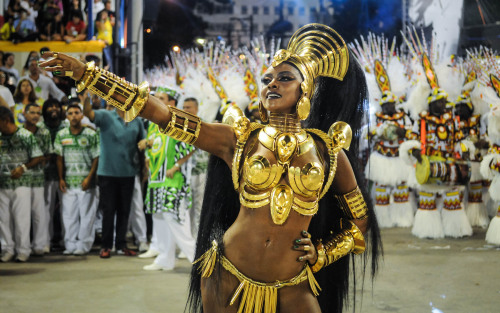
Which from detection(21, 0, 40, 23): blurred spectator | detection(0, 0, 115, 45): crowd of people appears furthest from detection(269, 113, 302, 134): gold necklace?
detection(21, 0, 40, 23): blurred spectator

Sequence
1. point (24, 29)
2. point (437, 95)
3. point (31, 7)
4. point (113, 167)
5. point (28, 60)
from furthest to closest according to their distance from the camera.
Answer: point (31, 7)
point (24, 29)
point (28, 60)
point (437, 95)
point (113, 167)

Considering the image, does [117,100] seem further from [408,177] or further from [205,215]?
[408,177]

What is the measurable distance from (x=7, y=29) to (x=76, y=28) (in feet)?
4.36

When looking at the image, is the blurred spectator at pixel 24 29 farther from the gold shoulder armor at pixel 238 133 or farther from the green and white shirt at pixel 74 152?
the gold shoulder armor at pixel 238 133

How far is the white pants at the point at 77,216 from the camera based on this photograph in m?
7.79

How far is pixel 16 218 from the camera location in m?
7.37

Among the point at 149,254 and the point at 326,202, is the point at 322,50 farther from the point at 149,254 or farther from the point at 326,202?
the point at 149,254

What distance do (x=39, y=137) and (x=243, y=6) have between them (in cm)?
1622

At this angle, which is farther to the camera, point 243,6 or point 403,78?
point 243,6

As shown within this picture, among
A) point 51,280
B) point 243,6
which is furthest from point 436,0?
point 243,6

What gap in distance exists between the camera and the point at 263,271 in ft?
9.68

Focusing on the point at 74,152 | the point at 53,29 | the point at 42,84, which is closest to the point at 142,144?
the point at 74,152

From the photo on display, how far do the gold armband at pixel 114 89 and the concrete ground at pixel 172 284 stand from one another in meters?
2.48

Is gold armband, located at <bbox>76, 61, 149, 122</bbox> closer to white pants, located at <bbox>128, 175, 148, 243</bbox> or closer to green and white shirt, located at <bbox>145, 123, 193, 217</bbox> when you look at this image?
green and white shirt, located at <bbox>145, 123, 193, 217</bbox>
